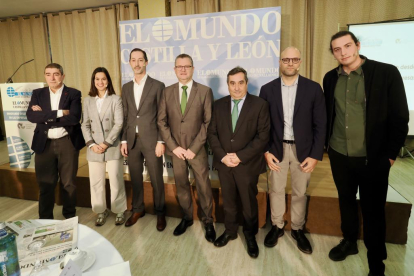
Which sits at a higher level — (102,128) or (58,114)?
(58,114)

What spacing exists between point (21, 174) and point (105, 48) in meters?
3.48

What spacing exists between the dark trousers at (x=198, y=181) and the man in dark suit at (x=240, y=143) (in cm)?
18

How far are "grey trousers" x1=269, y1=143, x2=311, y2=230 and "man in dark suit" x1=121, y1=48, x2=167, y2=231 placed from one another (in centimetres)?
103

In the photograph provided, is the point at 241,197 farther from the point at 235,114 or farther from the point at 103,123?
the point at 103,123

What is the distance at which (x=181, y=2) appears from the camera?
16.5 ft

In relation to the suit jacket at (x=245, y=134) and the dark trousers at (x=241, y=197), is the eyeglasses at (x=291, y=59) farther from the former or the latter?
the dark trousers at (x=241, y=197)

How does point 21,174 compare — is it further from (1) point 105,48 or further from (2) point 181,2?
(2) point 181,2

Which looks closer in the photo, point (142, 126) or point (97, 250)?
point (97, 250)

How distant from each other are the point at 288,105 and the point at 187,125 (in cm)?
83

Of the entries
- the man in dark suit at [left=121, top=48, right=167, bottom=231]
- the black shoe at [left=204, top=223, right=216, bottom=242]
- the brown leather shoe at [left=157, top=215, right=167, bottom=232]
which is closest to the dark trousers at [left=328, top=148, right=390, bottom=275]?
the black shoe at [left=204, top=223, right=216, bottom=242]

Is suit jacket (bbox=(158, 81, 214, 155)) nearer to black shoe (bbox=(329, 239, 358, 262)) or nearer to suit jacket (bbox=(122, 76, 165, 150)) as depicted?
suit jacket (bbox=(122, 76, 165, 150))

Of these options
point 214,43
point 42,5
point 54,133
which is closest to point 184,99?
point 214,43

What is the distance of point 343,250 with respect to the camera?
2.04 meters

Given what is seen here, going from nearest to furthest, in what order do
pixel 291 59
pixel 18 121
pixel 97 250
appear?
pixel 97 250 → pixel 291 59 → pixel 18 121
